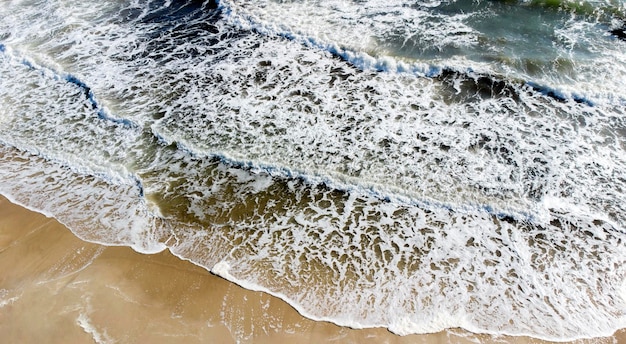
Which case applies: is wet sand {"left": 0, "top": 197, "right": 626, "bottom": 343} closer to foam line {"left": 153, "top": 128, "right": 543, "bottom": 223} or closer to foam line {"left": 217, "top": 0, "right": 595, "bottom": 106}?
foam line {"left": 153, "top": 128, "right": 543, "bottom": 223}

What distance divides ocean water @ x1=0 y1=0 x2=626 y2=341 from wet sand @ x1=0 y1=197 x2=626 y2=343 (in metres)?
0.17

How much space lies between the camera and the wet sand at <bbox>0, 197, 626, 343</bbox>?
168 inches

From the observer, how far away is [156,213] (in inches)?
222

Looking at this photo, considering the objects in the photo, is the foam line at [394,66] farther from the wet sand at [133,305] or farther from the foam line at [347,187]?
the wet sand at [133,305]

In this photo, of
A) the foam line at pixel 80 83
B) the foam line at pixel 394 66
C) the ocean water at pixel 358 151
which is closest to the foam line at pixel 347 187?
the ocean water at pixel 358 151

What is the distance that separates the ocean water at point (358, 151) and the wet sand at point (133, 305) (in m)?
0.17

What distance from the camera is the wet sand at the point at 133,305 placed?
427 cm

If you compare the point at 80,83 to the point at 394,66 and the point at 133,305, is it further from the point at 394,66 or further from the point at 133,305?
the point at 394,66

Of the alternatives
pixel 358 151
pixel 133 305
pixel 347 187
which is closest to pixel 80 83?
pixel 133 305

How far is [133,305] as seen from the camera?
4.57m

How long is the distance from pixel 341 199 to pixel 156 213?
2712 millimetres

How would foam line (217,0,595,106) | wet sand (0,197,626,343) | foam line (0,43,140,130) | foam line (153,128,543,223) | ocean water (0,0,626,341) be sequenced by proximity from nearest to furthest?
wet sand (0,197,626,343), ocean water (0,0,626,341), foam line (153,128,543,223), foam line (0,43,140,130), foam line (217,0,595,106)

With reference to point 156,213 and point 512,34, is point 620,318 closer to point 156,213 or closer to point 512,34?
point 156,213

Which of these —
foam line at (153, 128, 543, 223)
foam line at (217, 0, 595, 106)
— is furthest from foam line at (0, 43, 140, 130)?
foam line at (217, 0, 595, 106)
